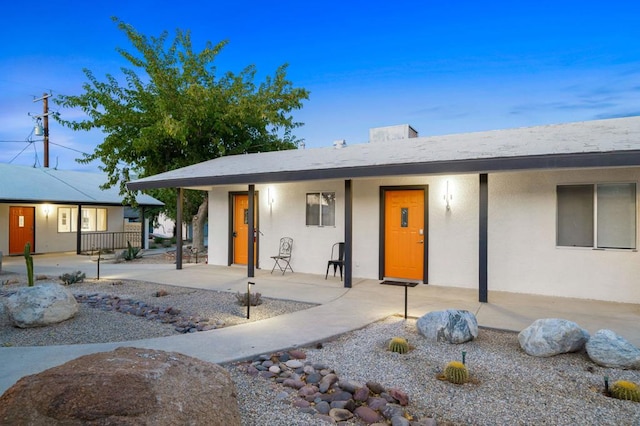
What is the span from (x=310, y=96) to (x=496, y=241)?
11.4m

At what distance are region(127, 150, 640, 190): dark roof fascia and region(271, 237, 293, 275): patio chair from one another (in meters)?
2.28

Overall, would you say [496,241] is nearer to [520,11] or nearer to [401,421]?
[401,421]

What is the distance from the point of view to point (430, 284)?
8.80 m

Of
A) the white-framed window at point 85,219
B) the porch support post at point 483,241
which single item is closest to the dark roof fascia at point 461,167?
the porch support post at point 483,241

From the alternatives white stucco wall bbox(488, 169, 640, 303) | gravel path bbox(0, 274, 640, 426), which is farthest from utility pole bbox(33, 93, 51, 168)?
white stucco wall bbox(488, 169, 640, 303)

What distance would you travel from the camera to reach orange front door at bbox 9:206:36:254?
1541 cm

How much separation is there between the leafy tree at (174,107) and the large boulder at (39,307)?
7.96 m

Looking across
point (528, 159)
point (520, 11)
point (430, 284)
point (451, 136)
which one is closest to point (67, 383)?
point (528, 159)

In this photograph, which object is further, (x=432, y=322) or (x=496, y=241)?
(x=496, y=241)

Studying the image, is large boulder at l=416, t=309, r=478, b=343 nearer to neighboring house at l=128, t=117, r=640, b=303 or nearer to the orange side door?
neighboring house at l=128, t=117, r=640, b=303

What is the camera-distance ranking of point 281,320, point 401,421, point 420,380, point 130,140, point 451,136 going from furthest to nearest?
point 130,140 → point 451,136 → point 281,320 → point 420,380 → point 401,421

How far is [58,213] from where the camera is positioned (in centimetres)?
1691

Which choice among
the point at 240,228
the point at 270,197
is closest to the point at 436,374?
the point at 270,197

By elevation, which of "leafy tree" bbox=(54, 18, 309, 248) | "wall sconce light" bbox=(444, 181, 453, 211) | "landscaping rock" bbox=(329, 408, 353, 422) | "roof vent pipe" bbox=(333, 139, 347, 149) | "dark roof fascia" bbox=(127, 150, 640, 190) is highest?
"leafy tree" bbox=(54, 18, 309, 248)
